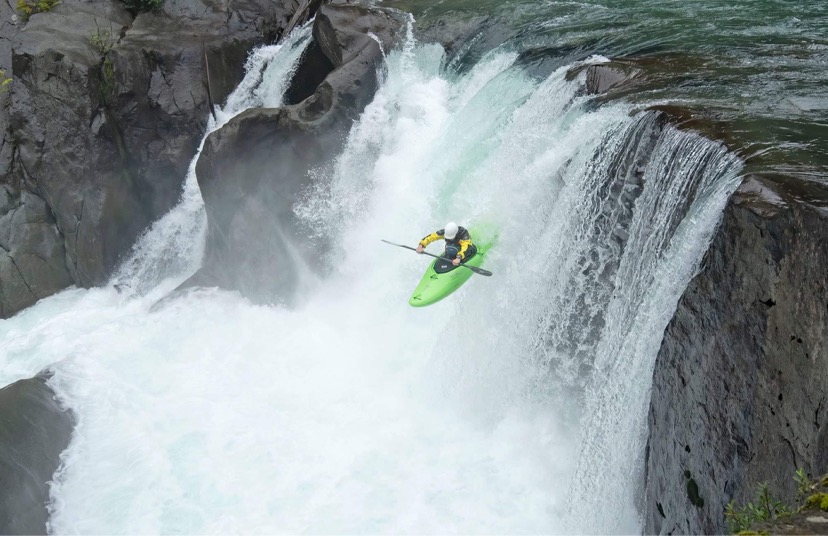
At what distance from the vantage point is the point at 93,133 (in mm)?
13273

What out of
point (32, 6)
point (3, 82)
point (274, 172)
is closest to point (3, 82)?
point (3, 82)

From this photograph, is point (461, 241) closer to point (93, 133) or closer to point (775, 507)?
point (775, 507)

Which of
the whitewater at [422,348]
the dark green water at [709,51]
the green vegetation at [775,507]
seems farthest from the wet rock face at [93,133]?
the green vegetation at [775,507]

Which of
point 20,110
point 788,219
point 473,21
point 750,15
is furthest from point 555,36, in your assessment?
point 20,110

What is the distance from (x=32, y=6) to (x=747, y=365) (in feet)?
48.6

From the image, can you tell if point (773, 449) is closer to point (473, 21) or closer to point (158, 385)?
point (158, 385)

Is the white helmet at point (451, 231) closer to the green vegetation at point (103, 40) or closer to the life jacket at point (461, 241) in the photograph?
the life jacket at point (461, 241)

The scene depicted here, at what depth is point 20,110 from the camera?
13.1m

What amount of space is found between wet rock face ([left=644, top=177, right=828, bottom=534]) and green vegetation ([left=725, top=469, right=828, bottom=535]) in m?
0.42

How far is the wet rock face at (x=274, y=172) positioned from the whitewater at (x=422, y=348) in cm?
30

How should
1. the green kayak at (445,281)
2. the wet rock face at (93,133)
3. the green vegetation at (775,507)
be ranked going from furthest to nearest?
the wet rock face at (93,133) → the green kayak at (445,281) → the green vegetation at (775,507)

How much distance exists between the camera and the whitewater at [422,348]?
7.19m

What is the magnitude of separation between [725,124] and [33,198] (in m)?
11.9

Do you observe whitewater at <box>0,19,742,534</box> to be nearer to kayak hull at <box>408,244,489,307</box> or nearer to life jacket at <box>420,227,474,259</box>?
kayak hull at <box>408,244,489,307</box>
